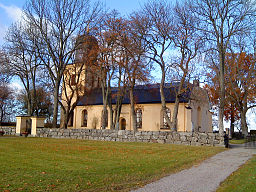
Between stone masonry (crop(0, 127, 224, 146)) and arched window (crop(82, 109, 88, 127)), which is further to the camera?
arched window (crop(82, 109, 88, 127))

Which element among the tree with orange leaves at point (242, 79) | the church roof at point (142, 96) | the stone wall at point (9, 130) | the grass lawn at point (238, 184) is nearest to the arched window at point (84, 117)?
the church roof at point (142, 96)

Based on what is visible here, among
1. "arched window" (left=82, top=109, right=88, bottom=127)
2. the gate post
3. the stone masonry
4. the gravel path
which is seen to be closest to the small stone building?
"arched window" (left=82, top=109, right=88, bottom=127)

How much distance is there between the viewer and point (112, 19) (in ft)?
83.1

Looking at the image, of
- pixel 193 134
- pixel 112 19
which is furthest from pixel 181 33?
pixel 193 134

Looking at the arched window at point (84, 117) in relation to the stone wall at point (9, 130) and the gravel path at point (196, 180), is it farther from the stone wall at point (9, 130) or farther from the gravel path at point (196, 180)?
the gravel path at point (196, 180)

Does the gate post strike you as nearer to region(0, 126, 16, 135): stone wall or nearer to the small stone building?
region(0, 126, 16, 135): stone wall

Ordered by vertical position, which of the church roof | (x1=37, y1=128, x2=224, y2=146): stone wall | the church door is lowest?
(x1=37, y1=128, x2=224, y2=146): stone wall

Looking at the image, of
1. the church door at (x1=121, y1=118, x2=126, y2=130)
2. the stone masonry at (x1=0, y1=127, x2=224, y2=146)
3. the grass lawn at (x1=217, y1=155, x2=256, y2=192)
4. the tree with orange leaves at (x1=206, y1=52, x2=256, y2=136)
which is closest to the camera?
the grass lawn at (x1=217, y1=155, x2=256, y2=192)

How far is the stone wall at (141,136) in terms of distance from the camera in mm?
18250

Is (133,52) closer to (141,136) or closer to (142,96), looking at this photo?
(141,136)

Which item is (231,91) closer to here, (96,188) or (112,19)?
(112,19)

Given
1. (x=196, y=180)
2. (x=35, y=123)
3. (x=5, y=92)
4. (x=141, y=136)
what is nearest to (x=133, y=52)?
(x=141, y=136)

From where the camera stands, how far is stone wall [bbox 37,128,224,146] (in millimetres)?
18250

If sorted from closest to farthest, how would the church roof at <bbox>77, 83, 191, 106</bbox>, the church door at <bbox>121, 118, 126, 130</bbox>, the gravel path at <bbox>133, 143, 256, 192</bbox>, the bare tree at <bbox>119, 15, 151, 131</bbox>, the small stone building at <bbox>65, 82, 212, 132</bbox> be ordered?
the gravel path at <bbox>133, 143, 256, 192</bbox>, the bare tree at <bbox>119, 15, 151, 131</bbox>, the small stone building at <bbox>65, 82, 212, 132</bbox>, the church roof at <bbox>77, 83, 191, 106</bbox>, the church door at <bbox>121, 118, 126, 130</bbox>
